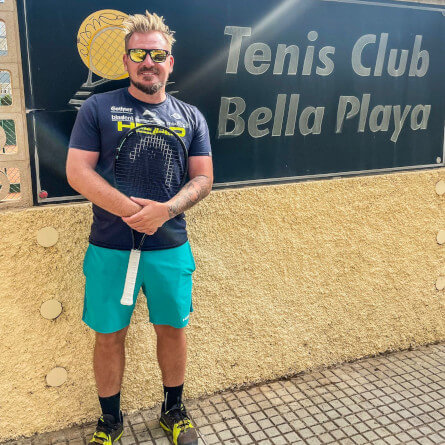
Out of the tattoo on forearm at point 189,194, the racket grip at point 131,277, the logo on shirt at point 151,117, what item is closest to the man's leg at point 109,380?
the racket grip at point 131,277

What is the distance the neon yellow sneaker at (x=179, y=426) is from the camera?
298 cm

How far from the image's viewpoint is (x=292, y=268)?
11.8 ft

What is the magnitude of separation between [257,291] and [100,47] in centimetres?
180

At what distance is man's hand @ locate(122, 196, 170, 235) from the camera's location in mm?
2561

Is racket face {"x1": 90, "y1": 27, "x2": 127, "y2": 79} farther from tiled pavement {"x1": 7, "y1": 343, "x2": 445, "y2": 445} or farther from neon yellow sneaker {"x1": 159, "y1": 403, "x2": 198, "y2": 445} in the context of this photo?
tiled pavement {"x1": 7, "y1": 343, "x2": 445, "y2": 445}

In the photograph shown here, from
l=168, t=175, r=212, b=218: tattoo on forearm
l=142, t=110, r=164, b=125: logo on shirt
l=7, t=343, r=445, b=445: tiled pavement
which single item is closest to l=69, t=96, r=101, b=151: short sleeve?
l=142, t=110, r=164, b=125: logo on shirt

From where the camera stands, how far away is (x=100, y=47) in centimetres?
282

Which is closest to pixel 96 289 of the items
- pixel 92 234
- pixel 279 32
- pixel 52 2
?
pixel 92 234

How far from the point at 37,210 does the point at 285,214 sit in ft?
5.12

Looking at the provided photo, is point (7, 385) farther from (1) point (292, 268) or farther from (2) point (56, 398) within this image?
(1) point (292, 268)

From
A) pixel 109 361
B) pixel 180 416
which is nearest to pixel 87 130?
pixel 109 361

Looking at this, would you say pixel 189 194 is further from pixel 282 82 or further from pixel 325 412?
pixel 325 412

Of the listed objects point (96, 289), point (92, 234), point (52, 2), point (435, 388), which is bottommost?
point (435, 388)

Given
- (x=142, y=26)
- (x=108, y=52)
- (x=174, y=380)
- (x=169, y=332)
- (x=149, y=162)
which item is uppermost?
(x=142, y=26)
